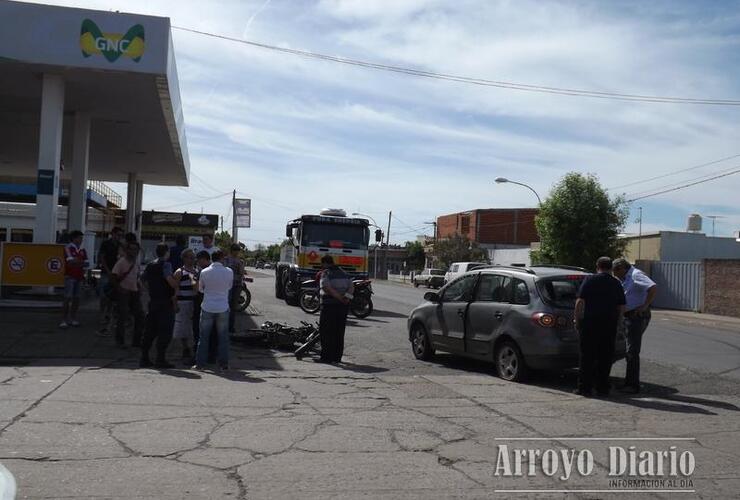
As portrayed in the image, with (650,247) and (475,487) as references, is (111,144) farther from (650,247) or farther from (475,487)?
(650,247)

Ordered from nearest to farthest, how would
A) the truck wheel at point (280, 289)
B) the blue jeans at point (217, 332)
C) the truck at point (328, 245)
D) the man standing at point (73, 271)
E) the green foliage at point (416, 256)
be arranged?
the blue jeans at point (217, 332), the man standing at point (73, 271), the truck at point (328, 245), the truck wheel at point (280, 289), the green foliage at point (416, 256)

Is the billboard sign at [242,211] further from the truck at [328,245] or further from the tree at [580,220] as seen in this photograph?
the truck at [328,245]

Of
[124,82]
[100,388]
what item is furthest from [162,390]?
[124,82]

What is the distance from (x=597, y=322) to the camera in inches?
364

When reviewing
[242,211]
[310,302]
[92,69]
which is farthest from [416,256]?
[92,69]

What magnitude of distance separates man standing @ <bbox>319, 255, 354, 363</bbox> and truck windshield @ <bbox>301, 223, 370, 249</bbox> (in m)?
11.8

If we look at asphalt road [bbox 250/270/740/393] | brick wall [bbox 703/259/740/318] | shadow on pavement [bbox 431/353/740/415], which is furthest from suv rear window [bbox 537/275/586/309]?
brick wall [bbox 703/259/740/318]

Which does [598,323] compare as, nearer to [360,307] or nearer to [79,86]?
[360,307]

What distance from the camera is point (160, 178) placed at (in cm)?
4203

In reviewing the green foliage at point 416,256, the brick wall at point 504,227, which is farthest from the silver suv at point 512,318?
the green foliage at point 416,256

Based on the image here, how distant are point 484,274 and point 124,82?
12.7 m

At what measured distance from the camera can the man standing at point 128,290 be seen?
12086mm

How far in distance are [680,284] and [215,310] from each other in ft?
106

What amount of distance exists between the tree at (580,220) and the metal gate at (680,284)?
10.2 feet
